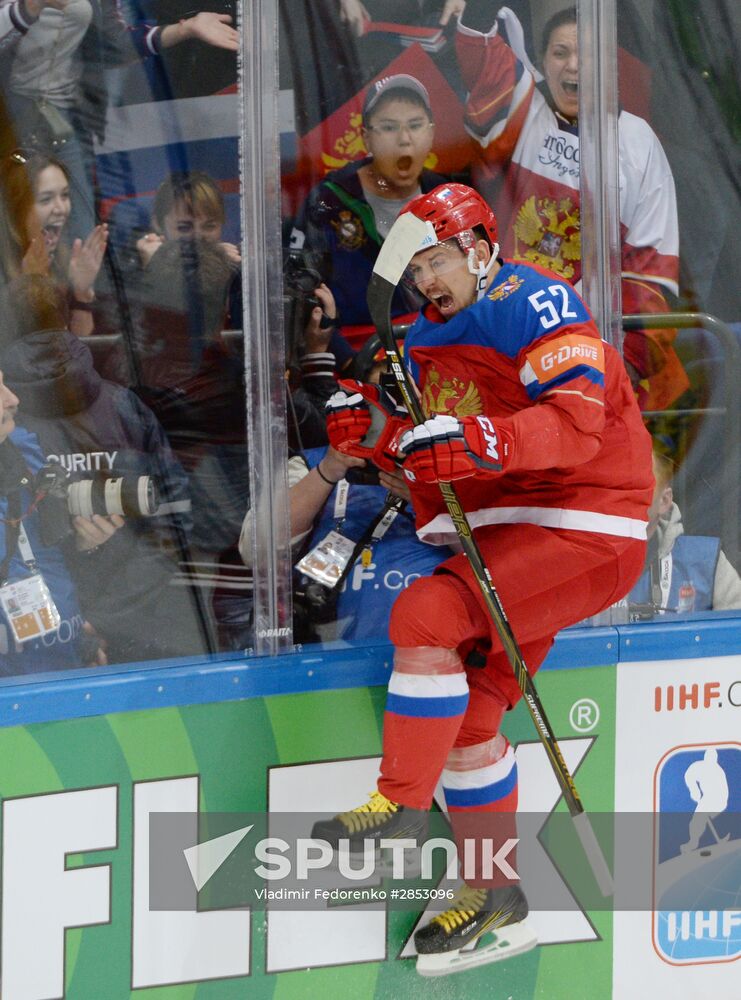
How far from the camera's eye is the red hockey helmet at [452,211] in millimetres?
2146

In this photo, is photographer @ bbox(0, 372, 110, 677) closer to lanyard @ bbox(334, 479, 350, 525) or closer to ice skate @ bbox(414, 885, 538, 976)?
lanyard @ bbox(334, 479, 350, 525)

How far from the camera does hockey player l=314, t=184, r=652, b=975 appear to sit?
206cm

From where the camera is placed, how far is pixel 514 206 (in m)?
2.53

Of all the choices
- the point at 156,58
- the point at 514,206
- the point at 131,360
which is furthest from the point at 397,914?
the point at 156,58

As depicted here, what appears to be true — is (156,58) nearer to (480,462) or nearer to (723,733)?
(480,462)

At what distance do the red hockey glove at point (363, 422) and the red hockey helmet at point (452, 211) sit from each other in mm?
350

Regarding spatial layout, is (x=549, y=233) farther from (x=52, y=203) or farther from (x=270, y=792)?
(x=270, y=792)

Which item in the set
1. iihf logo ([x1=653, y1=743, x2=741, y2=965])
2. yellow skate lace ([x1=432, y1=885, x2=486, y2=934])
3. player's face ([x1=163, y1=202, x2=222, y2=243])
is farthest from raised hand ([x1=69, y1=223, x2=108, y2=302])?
iihf logo ([x1=653, y1=743, x2=741, y2=965])

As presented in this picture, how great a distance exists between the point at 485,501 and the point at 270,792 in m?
0.67

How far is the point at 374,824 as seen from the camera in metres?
2.12

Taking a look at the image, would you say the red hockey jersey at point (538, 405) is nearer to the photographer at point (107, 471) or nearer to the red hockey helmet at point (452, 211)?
the red hockey helmet at point (452, 211)

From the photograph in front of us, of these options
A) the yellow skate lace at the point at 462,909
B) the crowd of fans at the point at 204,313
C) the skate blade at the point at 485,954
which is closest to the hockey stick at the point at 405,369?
the crowd of fans at the point at 204,313

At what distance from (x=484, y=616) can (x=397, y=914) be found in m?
0.67

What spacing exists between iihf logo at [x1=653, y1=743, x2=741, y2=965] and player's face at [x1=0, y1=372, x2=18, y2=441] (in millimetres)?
1467
